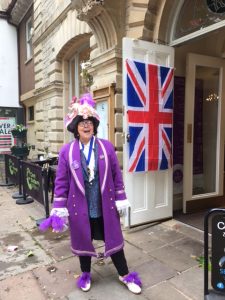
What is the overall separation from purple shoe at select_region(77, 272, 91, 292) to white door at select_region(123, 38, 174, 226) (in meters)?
1.45

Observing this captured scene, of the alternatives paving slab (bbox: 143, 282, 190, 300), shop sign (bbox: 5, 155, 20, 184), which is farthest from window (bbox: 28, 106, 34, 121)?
paving slab (bbox: 143, 282, 190, 300)

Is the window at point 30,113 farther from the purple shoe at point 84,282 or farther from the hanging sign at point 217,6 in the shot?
the purple shoe at point 84,282

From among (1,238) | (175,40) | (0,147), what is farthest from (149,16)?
(0,147)

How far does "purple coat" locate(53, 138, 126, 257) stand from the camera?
8.87ft

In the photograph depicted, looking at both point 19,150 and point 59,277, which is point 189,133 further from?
point 19,150

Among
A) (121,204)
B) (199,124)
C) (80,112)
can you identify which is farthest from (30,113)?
(121,204)

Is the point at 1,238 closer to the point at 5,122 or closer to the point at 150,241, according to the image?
the point at 150,241

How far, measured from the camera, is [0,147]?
1149 centimetres

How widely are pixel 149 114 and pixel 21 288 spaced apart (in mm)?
2623

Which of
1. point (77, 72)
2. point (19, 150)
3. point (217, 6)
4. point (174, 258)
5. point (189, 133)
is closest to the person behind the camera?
point (174, 258)

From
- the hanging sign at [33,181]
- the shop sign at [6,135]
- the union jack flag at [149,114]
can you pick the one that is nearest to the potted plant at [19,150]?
the hanging sign at [33,181]

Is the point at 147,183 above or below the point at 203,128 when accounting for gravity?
below

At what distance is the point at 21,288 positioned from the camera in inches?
115

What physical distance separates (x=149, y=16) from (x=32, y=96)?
21.8ft
